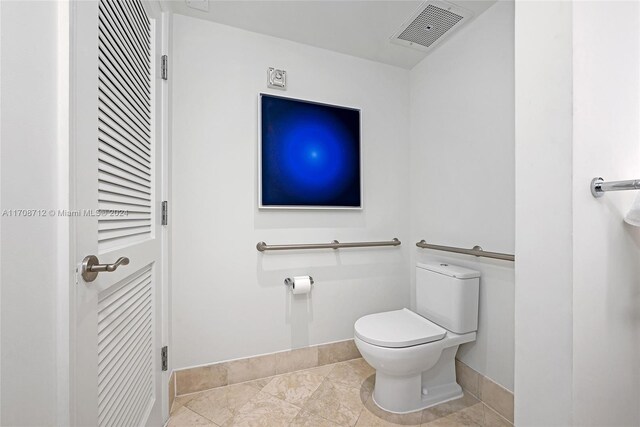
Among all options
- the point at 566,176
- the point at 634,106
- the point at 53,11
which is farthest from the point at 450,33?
the point at 53,11

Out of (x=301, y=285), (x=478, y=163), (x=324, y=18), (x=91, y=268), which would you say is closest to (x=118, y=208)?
(x=91, y=268)

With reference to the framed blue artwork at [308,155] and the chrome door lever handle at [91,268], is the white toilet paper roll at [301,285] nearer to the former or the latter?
the framed blue artwork at [308,155]

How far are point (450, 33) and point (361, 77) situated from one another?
0.62 metres

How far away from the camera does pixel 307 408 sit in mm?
1482

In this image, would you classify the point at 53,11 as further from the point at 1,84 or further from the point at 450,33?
the point at 450,33

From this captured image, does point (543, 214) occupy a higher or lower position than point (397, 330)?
higher

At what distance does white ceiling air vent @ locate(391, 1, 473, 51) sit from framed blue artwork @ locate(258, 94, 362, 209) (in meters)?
0.57

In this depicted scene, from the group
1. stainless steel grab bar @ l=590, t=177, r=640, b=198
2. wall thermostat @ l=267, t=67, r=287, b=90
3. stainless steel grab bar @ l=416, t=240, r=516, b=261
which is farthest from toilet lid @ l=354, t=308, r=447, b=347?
wall thermostat @ l=267, t=67, r=287, b=90

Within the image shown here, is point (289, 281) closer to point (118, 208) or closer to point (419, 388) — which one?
point (419, 388)

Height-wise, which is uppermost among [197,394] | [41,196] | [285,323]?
[41,196]

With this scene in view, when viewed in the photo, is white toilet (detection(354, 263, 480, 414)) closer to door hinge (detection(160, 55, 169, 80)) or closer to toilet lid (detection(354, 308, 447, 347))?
toilet lid (detection(354, 308, 447, 347))

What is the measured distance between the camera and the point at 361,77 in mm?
2037

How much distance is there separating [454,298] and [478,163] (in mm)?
796

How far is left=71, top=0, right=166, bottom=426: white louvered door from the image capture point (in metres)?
0.64
